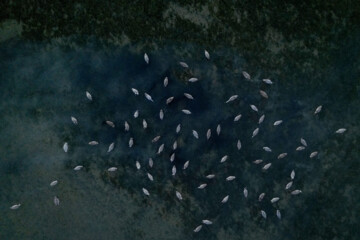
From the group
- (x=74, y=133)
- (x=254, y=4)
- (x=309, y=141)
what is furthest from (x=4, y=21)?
(x=309, y=141)

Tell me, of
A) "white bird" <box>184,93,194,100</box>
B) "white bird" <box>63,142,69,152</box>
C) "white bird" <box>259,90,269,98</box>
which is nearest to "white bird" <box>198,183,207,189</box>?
"white bird" <box>184,93,194,100</box>

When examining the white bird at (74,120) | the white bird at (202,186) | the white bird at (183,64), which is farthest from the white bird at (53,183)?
the white bird at (183,64)

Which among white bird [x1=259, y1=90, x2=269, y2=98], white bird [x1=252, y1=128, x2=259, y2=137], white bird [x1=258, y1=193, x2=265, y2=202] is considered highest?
white bird [x1=259, y1=90, x2=269, y2=98]

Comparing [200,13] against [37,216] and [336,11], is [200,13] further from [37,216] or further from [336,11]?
[37,216]

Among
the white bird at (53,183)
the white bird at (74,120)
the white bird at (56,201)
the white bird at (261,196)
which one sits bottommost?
the white bird at (56,201)

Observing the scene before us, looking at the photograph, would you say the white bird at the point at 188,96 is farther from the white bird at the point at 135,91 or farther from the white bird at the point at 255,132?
the white bird at the point at 255,132

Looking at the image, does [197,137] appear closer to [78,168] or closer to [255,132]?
[255,132]

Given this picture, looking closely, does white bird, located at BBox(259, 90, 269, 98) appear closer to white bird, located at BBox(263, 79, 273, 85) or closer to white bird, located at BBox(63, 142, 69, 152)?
white bird, located at BBox(263, 79, 273, 85)

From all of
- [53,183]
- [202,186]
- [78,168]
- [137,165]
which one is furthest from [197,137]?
[53,183]
